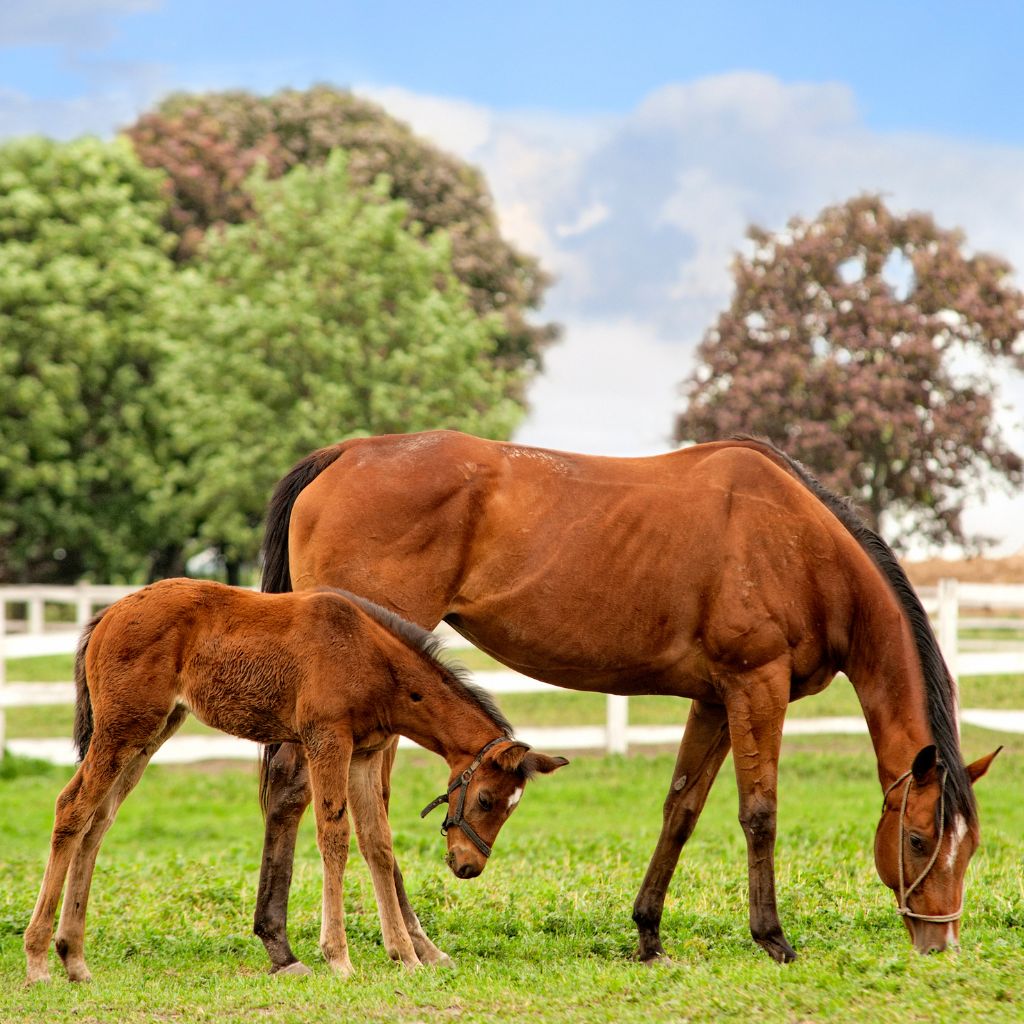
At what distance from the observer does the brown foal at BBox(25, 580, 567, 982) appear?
5.98m

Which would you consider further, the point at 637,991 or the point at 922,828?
the point at 922,828

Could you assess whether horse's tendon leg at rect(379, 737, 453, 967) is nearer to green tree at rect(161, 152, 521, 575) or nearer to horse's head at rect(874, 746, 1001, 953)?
horse's head at rect(874, 746, 1001, 953)

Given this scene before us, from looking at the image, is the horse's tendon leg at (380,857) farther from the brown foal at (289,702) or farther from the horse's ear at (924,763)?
the horse's ear at (924,763)

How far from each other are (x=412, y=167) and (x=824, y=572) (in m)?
30.2

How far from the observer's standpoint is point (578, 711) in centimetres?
1981

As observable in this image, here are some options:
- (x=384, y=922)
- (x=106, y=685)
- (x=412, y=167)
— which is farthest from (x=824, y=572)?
(x=412, y=167)

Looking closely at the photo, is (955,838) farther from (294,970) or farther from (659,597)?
(294,970)

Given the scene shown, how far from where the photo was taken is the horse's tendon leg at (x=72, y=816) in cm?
603

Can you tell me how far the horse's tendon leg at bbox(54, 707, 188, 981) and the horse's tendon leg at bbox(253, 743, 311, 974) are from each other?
23.2 inches

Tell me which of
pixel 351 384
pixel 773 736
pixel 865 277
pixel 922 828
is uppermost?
pixel 865 277

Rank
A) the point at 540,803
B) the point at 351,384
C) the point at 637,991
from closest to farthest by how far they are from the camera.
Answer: the point at 637,991 → the point at 540,803 → the point at 351,384

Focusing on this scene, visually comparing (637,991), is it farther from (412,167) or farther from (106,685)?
(412,167)

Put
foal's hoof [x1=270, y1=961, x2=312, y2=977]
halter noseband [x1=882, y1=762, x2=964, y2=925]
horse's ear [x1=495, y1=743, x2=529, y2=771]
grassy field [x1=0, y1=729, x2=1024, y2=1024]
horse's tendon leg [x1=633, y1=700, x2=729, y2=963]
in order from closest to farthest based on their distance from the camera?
grassy field [x1=0, y1=729, x2=1024, y2=1024] → horse's ear [x1=495, y1=743, x2=529, y2=771] → halter noseband [x1=882, y1=762, x2=964, y2=925] → foal's hoof [x1=270, y1=961, x2=312, y2=977] → horse's tendon leg [x1=633, y1=700, x2=729, y2=963]

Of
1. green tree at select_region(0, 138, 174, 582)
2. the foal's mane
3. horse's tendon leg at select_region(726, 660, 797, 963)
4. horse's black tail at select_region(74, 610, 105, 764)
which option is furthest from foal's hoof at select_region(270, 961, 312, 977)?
green tree at select_region(0, 138, 174, 582)
